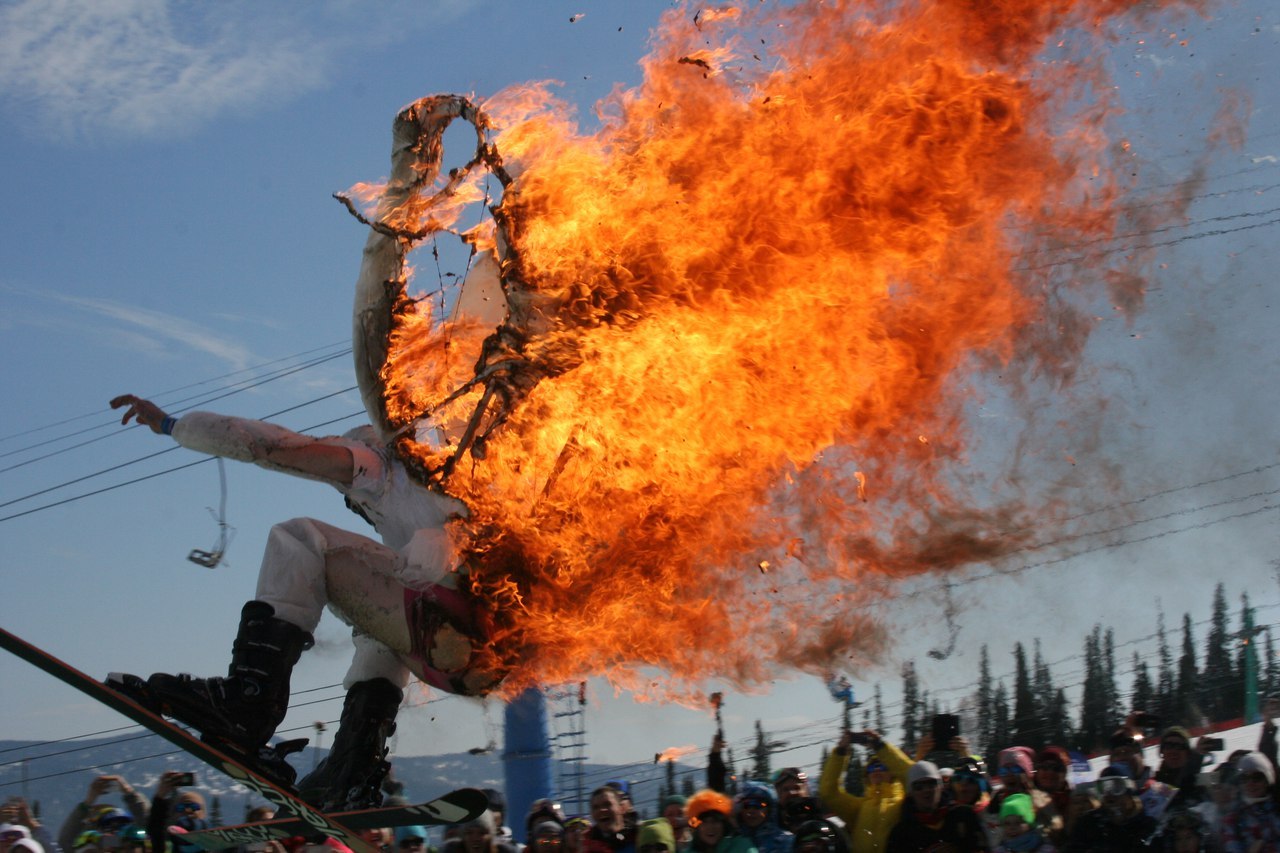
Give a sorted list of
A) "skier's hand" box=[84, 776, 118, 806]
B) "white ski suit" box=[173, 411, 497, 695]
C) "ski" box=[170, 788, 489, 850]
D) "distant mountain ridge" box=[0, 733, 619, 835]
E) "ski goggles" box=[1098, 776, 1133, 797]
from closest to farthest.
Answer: "ski goggles" box=[1098, 776, 1133, 797], "ski" box=[170, 788, 489, 850], "white ski suit" box=[173, 411, 497, 695], "skier's hand" box=[84, 776, 118, 806], "distant mountain ridge" box=[0, 733, 619, 835]

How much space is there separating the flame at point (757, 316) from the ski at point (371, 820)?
1.11 metres

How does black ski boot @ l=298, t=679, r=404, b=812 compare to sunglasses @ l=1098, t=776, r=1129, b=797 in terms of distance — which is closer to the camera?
sunglasses @ l=1098, t=776, r=1129, b=797

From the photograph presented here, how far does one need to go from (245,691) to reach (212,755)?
16.8 inches

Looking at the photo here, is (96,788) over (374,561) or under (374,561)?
under

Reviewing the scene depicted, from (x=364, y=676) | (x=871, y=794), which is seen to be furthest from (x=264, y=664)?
(x=871, y=794)

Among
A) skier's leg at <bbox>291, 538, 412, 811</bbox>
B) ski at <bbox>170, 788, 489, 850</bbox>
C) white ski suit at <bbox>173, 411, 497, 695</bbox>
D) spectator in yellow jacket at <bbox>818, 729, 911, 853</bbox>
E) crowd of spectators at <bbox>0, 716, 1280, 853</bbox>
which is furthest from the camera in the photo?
skier's leg at <bbox>291, 538, 412, 811</bbox>

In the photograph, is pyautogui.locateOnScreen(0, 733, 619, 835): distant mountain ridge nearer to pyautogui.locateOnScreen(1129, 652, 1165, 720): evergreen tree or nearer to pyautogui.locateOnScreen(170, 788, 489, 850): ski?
pyautogui.locateOnScreen(170, 788, 489, 850): ski

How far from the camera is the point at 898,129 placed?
8461 mm

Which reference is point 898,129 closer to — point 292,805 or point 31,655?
point 292,805

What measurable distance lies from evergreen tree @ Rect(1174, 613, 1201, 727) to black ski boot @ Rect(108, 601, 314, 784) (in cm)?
628

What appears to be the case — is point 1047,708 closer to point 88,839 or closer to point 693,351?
point 693,351


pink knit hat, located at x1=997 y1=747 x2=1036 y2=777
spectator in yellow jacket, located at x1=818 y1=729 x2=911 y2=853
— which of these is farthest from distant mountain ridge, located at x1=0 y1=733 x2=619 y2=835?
pink knit hat, located at x1=997 y1=747 x2=1036 y2=777

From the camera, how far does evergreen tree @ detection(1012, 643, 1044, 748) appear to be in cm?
1041

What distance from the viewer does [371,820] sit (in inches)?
326
